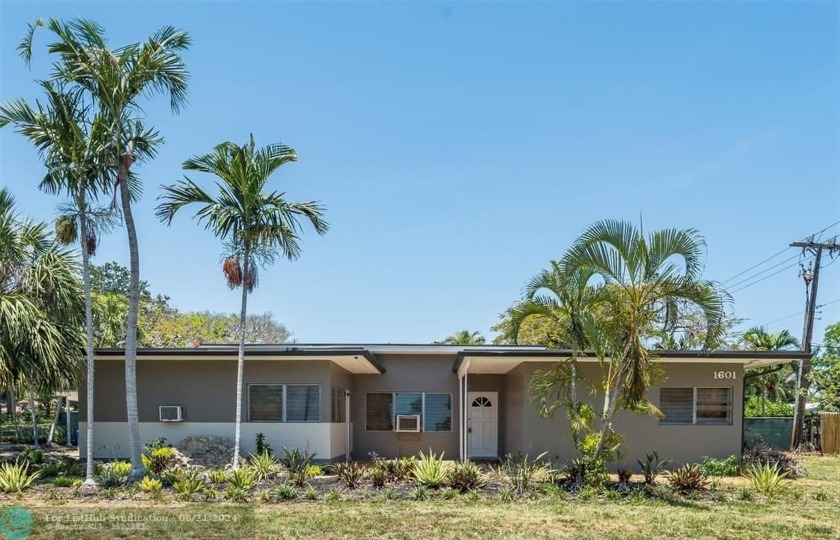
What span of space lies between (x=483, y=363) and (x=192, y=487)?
23.1 feet

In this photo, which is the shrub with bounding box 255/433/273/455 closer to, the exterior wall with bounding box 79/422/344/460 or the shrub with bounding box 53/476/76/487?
the exterior wall with bounding box 79/422/344/460

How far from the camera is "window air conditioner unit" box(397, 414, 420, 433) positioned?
18891 millimetres

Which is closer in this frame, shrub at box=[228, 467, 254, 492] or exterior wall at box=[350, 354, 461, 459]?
shrub at box=[228, 467, 254, 492]

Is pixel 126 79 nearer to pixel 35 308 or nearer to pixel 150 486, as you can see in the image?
pixel 35 308

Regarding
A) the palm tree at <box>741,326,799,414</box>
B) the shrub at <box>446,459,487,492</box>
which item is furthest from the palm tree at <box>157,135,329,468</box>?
the palm tree at <box>741,326,799,414</box>

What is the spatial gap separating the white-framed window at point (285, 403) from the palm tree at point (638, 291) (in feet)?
20.3

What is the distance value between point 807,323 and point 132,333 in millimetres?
21502

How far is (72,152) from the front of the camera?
456 inches

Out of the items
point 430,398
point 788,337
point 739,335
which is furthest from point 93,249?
point 788,337

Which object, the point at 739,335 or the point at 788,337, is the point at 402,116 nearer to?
the point at 739,335

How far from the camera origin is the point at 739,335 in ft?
90.1

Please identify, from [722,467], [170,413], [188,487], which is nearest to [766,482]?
[722,467]

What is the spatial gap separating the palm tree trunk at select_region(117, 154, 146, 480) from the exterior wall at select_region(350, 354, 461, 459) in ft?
24.7

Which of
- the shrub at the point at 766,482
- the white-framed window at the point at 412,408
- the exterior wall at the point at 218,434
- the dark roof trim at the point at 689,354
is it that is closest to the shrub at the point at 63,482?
the exterior wall at the point at 218,434
